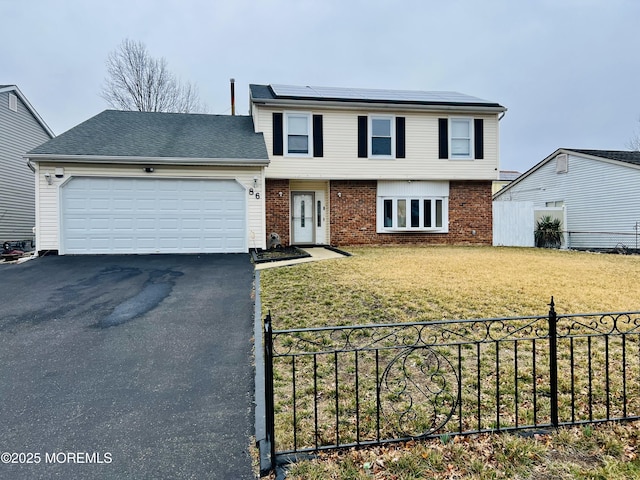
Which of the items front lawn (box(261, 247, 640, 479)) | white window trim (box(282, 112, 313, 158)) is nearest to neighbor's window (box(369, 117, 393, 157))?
white window trim (box(282, 112, 313, 158))

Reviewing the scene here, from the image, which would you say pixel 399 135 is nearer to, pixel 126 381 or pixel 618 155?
pixel 618 155

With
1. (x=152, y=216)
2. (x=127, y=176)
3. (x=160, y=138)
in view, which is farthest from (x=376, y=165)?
(x=127, y=176)

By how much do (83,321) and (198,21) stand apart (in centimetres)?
1835

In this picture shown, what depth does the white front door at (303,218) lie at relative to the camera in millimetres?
15633

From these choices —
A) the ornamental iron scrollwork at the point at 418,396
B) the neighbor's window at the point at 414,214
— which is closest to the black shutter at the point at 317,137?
the neighbor's window at the point at 414,214

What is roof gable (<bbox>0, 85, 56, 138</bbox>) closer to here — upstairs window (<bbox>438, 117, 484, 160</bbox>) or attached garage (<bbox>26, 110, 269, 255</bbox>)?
attached garage (<bbox>26, 110, 269, 255</bbox>)

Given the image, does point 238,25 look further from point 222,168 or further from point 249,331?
point 249,331

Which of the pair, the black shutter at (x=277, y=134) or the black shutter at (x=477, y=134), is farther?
the black shutter at (x=477, y=134)

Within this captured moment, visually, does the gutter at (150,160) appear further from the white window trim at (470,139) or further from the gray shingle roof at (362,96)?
the white window trim at (470,139)

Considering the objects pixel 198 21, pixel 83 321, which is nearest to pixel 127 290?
pixel 83 321

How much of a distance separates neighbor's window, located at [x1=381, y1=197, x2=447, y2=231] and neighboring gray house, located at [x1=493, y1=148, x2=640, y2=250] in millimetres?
2487

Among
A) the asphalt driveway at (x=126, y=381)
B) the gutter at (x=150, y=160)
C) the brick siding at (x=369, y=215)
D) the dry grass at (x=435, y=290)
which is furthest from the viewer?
the brick siding at (x=369, y=215)

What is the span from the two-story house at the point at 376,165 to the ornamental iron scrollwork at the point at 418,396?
1117cm

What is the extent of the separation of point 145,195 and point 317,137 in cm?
643
